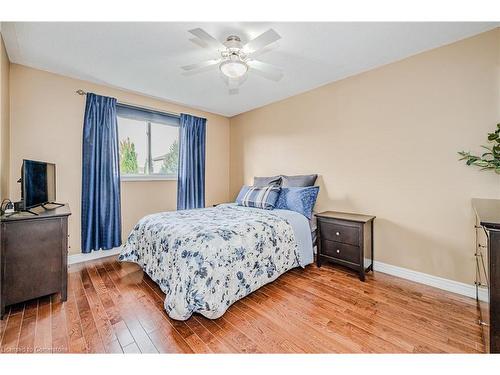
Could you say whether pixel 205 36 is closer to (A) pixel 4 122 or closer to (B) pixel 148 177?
(A) pixel 4 122

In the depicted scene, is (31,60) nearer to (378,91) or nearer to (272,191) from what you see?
(272,191)

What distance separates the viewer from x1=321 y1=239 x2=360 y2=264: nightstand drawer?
8.18 ft

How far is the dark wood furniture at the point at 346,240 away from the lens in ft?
8.04

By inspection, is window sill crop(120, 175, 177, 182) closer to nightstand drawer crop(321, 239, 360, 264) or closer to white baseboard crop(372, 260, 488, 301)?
nightstand drawer crop(321, 239, 360, 264)

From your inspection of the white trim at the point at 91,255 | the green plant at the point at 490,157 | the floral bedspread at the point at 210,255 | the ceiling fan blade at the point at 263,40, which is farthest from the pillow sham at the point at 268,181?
the white trim at the point at 91,255

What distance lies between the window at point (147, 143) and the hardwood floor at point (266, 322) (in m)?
1.81

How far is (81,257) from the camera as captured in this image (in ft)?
9.78

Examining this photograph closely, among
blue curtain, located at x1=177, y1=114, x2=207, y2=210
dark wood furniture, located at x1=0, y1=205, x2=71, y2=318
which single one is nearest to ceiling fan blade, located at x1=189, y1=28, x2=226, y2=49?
dark wood furniture, located at x1=0, y1=205, x2=71, y2=318

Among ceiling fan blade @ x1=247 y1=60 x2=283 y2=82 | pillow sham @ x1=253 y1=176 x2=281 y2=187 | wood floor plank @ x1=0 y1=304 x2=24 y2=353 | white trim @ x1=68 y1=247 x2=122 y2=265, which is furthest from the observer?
pillow sham @ x1=253 y1=176 x2=281 y2=187

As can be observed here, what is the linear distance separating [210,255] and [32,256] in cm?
154

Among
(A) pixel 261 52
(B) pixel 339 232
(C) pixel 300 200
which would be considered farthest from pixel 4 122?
(B) pixel 339 232

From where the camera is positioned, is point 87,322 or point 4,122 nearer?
point 87,322

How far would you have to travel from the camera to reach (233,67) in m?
1.99

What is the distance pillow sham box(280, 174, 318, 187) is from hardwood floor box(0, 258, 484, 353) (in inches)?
54.4
